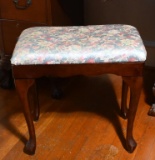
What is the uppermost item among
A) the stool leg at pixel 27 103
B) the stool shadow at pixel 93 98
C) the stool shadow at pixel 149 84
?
the stool leg at pixel 27 103

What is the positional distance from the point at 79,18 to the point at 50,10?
35 cm

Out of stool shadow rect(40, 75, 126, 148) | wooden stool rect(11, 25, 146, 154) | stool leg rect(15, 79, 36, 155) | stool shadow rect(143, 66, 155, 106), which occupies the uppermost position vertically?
wooden stool rect(11, 25, 146, 154)

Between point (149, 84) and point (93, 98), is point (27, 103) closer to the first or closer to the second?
point (93, 98)

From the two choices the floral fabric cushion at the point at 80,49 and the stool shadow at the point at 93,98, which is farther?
the stool shadow at the point at 93,98

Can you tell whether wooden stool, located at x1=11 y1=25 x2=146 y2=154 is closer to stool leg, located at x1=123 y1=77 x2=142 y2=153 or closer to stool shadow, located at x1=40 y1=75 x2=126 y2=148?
stool leg, located at x1=123 y1=77 x2=142 y2=153

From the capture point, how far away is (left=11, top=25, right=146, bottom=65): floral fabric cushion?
101 centimetres

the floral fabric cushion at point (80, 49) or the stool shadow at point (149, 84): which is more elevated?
the floral fabric cushion at point (80, 49)

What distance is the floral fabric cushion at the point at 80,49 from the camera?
3.33 feet

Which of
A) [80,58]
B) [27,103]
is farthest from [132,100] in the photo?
[27,103]

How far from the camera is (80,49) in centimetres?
103

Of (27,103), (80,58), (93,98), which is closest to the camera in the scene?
(80,58)

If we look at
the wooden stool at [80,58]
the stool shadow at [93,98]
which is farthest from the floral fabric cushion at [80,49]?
the stool shadow at [93,98]

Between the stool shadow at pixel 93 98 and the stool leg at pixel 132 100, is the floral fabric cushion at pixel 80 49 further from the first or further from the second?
the stool shadow at pixel 93 98

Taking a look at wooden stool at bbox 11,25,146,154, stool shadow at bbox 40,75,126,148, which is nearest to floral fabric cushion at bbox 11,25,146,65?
wooden stool at bbox 11,25,146,154
